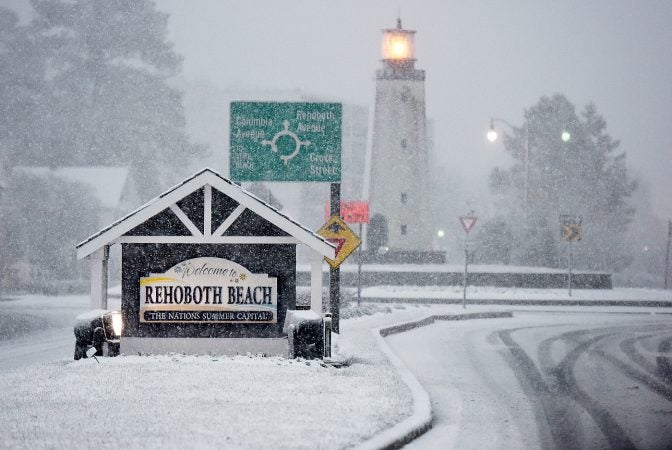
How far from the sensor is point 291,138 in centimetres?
1836

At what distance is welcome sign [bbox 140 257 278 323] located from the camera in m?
17.1

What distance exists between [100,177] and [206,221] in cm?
4204

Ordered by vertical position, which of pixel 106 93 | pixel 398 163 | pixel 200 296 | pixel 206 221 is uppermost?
pixel 106 93

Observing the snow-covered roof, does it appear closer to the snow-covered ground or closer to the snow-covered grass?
the snow-covered ground

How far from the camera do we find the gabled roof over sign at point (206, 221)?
664 inches

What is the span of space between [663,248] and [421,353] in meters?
105

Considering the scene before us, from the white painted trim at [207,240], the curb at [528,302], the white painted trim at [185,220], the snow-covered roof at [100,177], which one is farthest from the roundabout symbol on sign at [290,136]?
the snow-covered roof at [100,177]

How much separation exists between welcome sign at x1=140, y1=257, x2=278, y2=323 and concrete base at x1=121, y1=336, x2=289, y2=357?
36 cm

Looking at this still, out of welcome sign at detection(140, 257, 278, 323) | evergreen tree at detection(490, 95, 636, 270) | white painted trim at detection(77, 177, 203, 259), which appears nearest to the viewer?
white painted trim at detection(77, 177, 203, 259)

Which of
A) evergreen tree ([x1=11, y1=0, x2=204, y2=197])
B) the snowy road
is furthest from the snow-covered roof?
the snowy road

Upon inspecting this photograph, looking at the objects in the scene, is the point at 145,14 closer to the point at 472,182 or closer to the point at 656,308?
the point at 656,308

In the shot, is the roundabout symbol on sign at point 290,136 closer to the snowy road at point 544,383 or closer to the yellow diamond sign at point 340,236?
the yellow diamond sign at point 340,236

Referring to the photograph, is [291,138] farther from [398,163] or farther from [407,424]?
[398,163]

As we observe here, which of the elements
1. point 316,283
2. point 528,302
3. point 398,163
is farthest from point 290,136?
point 398,163
